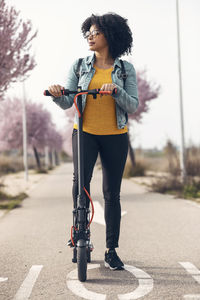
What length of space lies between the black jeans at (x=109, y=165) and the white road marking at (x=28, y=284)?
2.25 ft

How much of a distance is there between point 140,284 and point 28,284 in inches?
34.9

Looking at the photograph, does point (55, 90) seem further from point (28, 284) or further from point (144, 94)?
point (144, 94)

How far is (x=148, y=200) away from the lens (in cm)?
919

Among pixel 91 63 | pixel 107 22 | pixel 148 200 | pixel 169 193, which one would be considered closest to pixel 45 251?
pixel 91 63

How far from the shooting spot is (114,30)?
3564 mm

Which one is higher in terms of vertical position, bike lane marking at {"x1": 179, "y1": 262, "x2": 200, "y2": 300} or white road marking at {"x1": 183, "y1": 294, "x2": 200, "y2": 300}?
white road marking at {"x1": 183, "y1": 294, "x2": 200, "y2": 300}

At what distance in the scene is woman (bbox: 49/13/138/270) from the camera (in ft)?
11.4

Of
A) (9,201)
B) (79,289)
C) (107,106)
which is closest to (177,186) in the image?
(9,201)

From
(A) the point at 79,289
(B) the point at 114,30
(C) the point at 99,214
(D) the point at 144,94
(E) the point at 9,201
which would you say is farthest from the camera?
(D) the point at 144,94

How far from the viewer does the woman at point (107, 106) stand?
349 centimetres

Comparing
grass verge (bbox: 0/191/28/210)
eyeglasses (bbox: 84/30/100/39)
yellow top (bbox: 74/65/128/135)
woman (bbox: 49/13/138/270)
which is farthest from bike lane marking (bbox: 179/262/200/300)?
grass verge (bbox: 0/191/28/210)

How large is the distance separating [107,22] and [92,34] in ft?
0.55

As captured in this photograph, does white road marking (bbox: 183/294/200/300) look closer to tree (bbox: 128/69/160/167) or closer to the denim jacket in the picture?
the denim jacket

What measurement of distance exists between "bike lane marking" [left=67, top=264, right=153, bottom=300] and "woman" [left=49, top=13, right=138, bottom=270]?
22 cm
